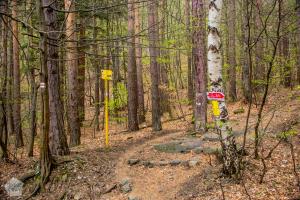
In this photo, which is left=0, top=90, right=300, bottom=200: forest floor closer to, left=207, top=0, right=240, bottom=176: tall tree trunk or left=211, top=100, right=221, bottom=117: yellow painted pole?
left=207, top=0, right=240, bottom=176: tall tree trunk

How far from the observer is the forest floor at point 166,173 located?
6.31 meters

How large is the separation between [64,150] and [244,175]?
4.91 m

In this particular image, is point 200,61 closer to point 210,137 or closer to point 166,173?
point 210,137

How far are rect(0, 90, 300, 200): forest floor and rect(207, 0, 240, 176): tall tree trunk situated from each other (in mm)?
403

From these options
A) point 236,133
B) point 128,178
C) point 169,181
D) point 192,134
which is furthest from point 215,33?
point 192,134

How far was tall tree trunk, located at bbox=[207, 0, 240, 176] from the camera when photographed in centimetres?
638

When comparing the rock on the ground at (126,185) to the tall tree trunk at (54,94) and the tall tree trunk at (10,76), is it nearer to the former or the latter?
the tall tree trunk at (54,94)

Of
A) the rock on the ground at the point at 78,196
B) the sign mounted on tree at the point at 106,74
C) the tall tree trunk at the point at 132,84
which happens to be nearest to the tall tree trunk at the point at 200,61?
the sign mounted on tree at the point at 106,74

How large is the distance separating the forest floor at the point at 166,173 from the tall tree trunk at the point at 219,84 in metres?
0.40

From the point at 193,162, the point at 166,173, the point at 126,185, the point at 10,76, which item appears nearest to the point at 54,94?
the point at 126,185

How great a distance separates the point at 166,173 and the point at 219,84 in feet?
8.70

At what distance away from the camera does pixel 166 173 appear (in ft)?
25.1

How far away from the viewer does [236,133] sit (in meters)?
10.1

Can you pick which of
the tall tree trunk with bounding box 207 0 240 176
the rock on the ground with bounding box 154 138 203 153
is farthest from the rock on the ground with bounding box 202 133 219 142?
the tall tree trunk with bounding box 207 0 240 176
